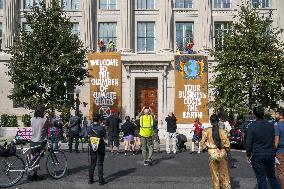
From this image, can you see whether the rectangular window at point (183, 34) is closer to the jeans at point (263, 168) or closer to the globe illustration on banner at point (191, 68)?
the globe illustration on banner at point (191, 68)

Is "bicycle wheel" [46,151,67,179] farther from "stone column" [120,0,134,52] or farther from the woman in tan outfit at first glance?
"stone column" [120,0,134,52]

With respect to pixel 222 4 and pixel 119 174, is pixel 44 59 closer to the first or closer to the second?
pixel 119 174

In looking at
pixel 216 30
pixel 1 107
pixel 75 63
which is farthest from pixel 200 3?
pixel 1 107

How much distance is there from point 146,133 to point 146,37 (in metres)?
21.5

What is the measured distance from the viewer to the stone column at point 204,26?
35594 millimetres

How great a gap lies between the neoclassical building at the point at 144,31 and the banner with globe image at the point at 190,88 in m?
1.02

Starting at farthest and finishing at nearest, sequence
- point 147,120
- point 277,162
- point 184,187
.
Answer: point 147,120 → point 184,187 → point 277,162

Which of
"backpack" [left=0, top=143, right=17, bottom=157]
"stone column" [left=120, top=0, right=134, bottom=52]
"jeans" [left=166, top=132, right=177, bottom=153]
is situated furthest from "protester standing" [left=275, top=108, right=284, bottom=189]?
"stone column" [left=120, top=0, right=134, bottom=52]

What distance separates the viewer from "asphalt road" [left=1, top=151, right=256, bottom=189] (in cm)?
1156

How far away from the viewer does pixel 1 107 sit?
35.3 m

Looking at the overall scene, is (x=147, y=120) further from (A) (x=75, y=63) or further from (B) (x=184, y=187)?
(A) (x=75, y=63)

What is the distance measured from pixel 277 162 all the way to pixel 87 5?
94.5 ft

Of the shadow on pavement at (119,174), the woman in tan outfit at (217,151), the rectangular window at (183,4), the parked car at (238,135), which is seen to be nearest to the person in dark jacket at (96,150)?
the shadow on pavement at (119,174)

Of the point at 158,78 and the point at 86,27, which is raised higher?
the point at 86,27
